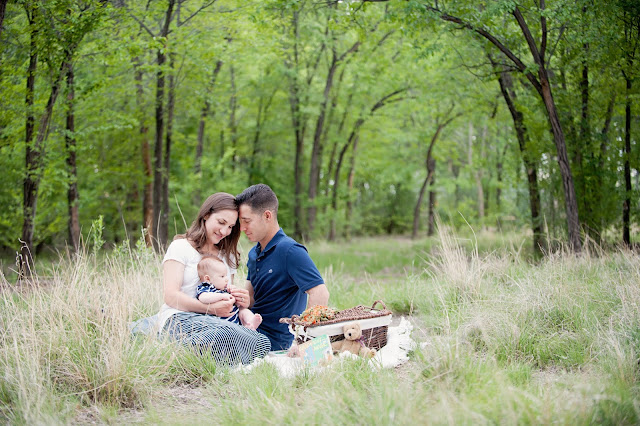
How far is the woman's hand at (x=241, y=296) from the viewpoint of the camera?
410cm

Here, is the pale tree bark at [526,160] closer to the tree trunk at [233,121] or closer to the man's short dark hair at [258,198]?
the man's short dark hair at [258,198]

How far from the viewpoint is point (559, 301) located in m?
4.58

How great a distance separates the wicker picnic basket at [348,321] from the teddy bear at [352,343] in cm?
4

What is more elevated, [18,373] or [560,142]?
[560,142]

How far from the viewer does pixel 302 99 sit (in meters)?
16.9

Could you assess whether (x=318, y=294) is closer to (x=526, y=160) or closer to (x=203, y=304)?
(x=203, y=304)

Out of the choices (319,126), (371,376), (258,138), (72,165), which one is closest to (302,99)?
(319,126)

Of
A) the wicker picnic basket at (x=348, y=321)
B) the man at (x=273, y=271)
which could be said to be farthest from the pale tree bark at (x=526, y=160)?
the man at (x=273, y=271)

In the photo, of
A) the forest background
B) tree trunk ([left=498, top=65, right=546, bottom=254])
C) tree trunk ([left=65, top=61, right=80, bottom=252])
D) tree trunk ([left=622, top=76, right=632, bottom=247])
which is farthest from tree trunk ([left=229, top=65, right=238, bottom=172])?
tree trunk ([left=622, top=76, right=632, bottom=247])

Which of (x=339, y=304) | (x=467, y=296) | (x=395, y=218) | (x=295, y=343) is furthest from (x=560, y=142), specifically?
(x=395, y=218)

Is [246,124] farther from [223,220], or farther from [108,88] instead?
[223,220]

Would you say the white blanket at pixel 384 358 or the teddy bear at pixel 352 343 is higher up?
the teddy bear at pixel 352 343

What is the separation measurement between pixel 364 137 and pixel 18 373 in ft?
66.2

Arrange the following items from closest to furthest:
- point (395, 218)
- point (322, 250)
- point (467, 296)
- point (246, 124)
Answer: point (467, 296) < point (322, 250) < point (246, 124) < point (395, 218)
